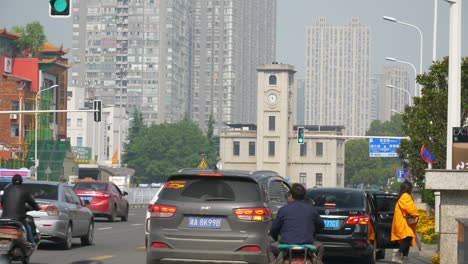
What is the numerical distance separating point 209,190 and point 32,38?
360ft

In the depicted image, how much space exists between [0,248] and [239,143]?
561 feet

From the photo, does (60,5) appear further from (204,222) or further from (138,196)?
(138,196)

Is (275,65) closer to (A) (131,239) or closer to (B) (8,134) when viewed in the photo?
(B) (8,134)

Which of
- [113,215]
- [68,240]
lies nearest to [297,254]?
[68,240]

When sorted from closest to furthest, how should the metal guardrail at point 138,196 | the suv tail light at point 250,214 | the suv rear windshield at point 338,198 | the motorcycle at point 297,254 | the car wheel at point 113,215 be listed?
the motorcycle at point 297,254, the suv tail light at point 250,214, the suv rear windshield at point 338,198, the car wheel at point 113,215, the metal guardrail at point 138,196

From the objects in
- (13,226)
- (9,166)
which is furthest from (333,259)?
(9,166)

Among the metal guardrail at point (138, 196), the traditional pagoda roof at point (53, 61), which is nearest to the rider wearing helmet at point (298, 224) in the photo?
the metal guardrail at point (138, 196)

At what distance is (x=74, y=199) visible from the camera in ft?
89.6

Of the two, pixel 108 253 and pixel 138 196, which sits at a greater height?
pixel 108 253

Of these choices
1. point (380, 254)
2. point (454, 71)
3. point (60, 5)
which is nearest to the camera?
point (60, 5)

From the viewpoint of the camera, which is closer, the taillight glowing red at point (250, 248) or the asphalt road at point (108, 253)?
the taillight glowing red at point (250, 248)

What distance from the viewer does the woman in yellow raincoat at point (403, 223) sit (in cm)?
2231

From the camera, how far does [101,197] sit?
43.0 meters

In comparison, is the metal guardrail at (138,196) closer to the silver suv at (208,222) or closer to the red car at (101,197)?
the red car at (101,197)
